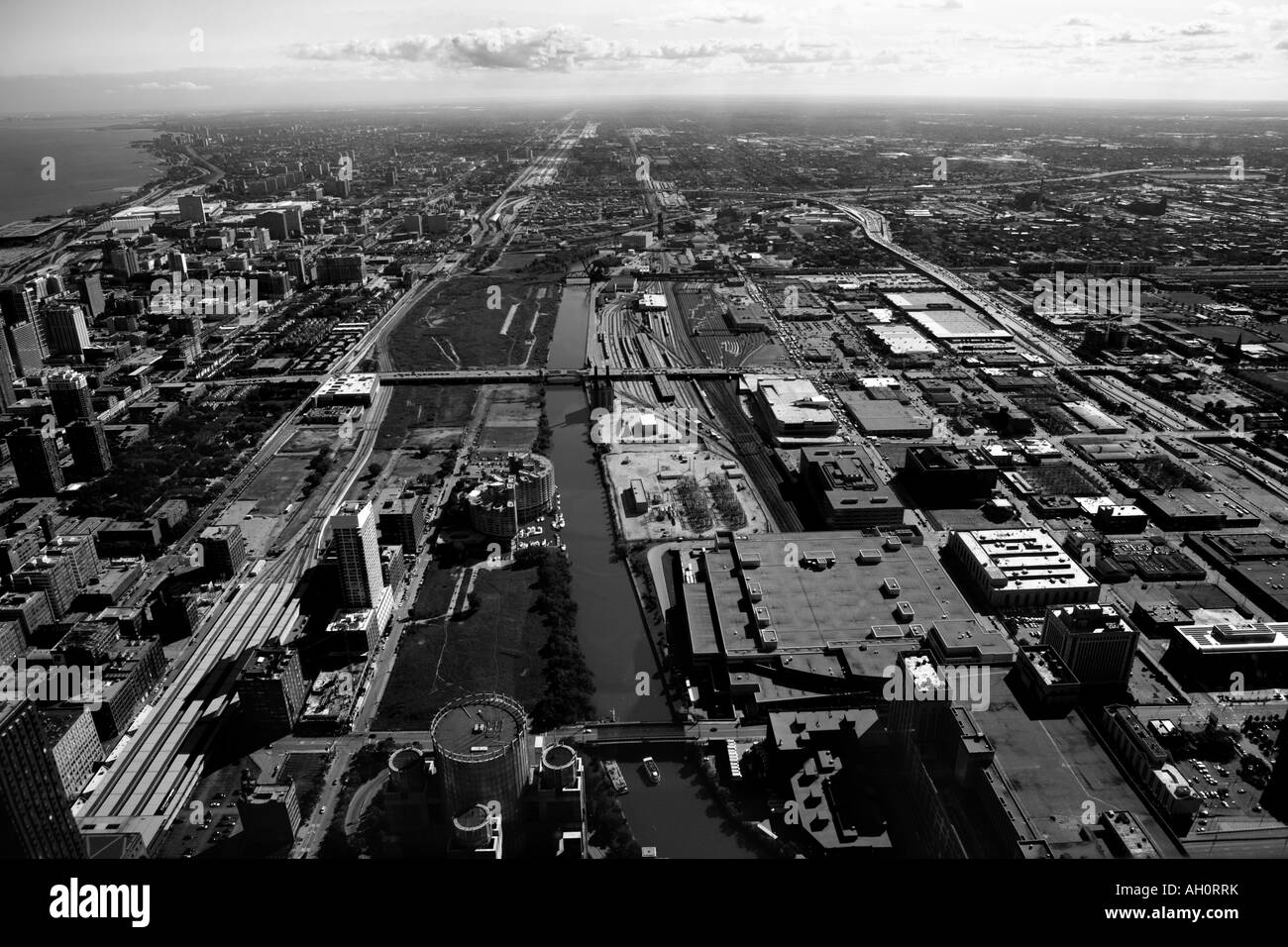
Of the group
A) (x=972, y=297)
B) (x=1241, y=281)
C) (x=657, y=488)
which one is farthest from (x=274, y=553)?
(x=1241, y=281)

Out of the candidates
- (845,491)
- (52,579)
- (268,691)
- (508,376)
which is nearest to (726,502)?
(845,491)

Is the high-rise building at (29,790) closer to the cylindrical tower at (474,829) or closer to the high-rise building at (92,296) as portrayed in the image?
the cylindrical tower at (474,829)

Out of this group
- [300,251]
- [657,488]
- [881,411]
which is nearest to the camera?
[657,488]

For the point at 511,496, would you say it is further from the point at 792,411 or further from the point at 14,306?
the point at 14,306

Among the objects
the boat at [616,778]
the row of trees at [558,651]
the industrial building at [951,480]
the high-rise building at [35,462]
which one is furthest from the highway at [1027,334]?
the high-rise building at [35,462]

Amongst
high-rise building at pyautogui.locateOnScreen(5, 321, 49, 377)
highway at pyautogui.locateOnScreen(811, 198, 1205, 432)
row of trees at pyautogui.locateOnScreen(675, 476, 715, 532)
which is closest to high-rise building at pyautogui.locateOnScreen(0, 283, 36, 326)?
high-rise building at pyautogui.locateOnScreen(5, 321, 49, 377)

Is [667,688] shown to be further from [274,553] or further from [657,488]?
[274,553]

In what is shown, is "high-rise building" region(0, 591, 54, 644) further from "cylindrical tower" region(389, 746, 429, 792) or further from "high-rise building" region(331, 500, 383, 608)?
"cylindrical tower" region(389, 746, 429, 792)
